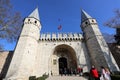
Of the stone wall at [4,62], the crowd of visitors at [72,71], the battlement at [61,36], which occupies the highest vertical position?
the battlement at [61,36]

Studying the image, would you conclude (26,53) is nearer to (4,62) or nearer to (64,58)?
(4,62)

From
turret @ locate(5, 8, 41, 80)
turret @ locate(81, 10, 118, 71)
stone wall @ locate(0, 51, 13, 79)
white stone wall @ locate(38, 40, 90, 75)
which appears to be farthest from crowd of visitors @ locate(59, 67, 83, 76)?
stone wall @ locate(0, 51, 13, 79)

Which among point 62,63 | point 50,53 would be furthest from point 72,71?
point 50,53

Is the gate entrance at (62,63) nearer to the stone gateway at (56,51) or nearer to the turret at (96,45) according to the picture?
the stone gateway at (56,51)

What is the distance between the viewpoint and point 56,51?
19.8m

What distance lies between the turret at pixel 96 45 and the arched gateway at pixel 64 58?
314 centimetres

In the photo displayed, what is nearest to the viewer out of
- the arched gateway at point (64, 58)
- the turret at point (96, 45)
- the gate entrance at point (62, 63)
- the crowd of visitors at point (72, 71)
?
the turret at point (96, 45)

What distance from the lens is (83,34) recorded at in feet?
65.8

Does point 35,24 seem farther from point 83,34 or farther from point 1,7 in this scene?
point 83,34

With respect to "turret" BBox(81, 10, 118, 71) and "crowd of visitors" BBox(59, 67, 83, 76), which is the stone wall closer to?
"crowd of visitors" BBox(59, 67, 83, 76)

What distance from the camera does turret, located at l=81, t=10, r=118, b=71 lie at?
14939 millimetres

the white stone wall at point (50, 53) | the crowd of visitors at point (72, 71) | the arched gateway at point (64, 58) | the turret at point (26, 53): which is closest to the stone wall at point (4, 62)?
the turret at point (26, 53)

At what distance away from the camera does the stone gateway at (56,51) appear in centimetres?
1458

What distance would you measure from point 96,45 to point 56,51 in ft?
22.1
